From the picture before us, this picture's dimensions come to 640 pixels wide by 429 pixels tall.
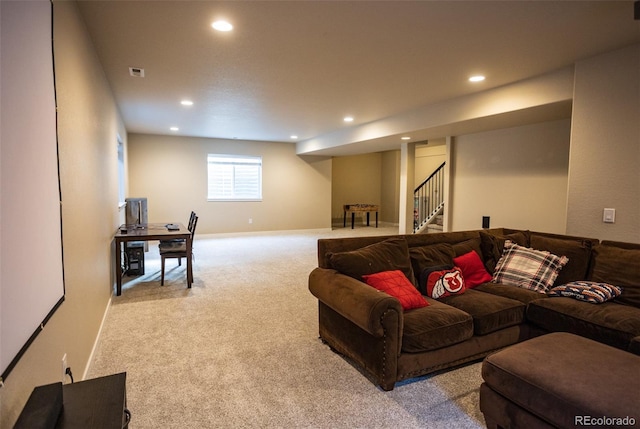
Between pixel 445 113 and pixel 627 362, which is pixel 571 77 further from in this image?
pixel 627 362

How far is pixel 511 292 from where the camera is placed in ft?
9.13

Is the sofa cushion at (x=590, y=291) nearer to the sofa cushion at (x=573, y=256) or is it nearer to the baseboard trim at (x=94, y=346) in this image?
the sofa cushion at (x=573, y=256)

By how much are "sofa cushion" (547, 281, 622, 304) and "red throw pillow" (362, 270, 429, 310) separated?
1064 mm

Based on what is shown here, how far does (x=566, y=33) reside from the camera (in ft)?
8.91

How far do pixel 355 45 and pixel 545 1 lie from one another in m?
1.33

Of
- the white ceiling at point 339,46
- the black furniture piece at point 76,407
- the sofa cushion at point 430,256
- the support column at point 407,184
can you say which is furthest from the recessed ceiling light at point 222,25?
the support column at point 407,184

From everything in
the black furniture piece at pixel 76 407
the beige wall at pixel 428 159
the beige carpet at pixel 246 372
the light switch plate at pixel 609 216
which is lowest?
the beige carpet at pixel 246 372

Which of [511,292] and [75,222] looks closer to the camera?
[75,222]

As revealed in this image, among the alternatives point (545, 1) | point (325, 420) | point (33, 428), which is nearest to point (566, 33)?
point (545, 1)

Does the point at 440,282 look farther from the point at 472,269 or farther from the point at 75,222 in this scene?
the point at 75,222

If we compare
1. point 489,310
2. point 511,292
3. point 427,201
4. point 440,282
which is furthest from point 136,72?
point 427,201

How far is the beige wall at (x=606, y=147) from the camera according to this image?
2949mm

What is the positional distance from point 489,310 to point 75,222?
2.67 metres

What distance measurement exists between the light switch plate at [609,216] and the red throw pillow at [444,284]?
1.47m
